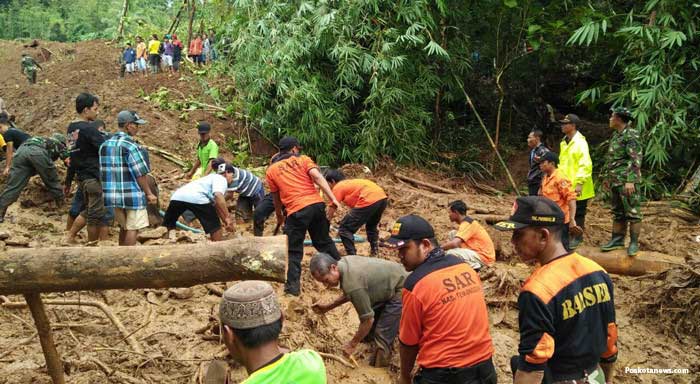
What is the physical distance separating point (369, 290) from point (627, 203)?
3.70 metres

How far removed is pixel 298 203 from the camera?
538 centimetres

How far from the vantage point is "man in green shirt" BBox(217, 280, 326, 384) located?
74.9 inches

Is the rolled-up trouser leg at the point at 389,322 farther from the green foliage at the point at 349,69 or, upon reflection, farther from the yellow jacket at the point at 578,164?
the green foliage at the point at 349,69

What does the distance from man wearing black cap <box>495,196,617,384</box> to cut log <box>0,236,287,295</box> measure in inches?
49.2

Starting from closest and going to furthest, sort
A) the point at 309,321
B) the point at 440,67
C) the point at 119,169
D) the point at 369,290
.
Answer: the point at 369,290, the point at 309,321, the point at 119,169, the point at 440,67

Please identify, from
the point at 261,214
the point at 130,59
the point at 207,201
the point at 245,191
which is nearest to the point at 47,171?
the point at 245,191

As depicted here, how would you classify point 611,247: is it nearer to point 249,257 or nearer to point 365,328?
point 365,328

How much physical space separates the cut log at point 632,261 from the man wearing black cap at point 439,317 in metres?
4.11

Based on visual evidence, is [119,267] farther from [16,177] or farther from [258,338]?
[16,177]

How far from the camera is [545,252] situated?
99.0 inches

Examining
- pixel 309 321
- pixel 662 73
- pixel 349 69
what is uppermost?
pixel 662 73

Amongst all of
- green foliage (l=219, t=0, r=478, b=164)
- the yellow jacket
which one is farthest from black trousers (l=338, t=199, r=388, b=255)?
green foliage (l=219, t=0, r=478, b=164)

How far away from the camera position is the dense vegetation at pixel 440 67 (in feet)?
27.0

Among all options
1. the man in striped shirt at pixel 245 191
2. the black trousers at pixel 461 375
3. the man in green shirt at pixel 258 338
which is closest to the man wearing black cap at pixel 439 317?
the black trousers at pixel 461 375
